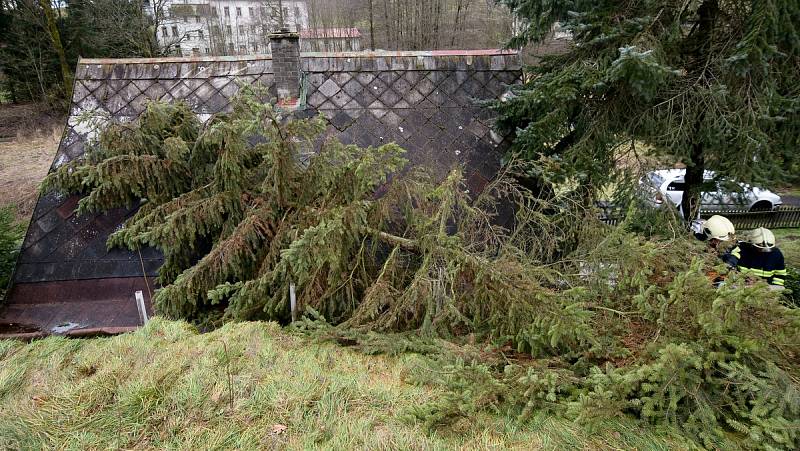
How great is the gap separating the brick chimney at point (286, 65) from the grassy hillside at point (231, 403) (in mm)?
4228

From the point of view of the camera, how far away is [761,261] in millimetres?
4539

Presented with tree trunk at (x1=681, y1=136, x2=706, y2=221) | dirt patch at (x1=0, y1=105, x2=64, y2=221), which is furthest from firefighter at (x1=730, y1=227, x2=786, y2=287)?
dirt patch at (x1=0, y1=105, x2=64, y2=221)

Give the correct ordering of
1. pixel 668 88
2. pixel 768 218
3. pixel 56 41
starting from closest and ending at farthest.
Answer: pixel 668 88 < pixel 768 218 < pixel 56 41

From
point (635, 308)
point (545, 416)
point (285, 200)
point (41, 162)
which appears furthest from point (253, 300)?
point (41, 162)

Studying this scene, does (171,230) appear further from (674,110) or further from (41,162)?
(41,162)

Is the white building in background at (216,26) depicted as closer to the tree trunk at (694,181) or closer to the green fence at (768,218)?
the tree trunk at (694,181)

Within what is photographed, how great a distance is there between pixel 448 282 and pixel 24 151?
20.4 m

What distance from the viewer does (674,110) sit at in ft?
16.4

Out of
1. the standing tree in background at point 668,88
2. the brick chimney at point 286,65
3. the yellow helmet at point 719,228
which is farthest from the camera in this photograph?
the brick chimney at point 286,65

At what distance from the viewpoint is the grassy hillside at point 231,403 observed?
102 inches

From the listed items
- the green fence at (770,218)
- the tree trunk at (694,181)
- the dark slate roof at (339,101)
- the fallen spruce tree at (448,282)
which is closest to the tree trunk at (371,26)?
the dark slate roof at (339,101)

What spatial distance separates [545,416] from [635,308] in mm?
1220

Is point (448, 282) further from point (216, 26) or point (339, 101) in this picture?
point (216, 26)

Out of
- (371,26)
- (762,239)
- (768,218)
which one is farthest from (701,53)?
(371,26)
